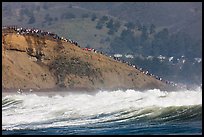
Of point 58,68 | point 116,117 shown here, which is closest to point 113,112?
point 116,117

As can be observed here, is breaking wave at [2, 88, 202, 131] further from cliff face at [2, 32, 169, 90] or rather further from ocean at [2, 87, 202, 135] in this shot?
cliff face at [2, 32, 169, 90]

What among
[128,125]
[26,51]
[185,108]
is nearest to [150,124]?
[128,125]

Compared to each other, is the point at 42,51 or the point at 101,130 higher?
the point at 42,51

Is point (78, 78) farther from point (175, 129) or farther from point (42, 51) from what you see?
point (175, 129)

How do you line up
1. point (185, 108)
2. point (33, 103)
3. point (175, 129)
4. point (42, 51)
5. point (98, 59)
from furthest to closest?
point (98, 59) < point (42, 51) < point (33, 103) < point (185, 108) < point (175, 129)

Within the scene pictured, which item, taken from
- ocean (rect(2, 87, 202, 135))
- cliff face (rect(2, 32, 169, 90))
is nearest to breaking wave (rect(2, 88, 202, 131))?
ocean (rect(2, 87, 202, 135))

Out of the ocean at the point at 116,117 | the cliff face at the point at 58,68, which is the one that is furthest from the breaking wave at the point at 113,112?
the cliff face at the point at 58,68
